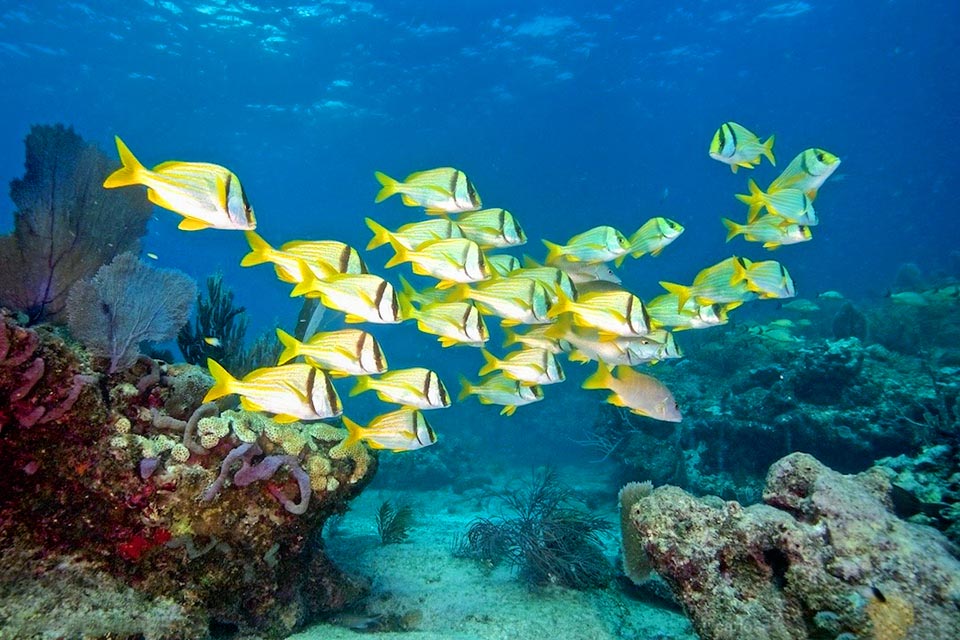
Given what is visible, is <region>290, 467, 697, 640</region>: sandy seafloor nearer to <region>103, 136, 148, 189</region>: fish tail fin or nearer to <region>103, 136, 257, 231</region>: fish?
<region>103, 136, 257, 231</region>: fish

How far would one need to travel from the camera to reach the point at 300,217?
8306cm

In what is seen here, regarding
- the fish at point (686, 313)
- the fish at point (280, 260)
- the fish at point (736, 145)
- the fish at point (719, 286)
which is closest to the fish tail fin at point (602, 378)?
the fish at point (686, 313)

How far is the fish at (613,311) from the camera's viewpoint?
4512 mm

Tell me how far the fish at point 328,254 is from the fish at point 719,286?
3.35 meters

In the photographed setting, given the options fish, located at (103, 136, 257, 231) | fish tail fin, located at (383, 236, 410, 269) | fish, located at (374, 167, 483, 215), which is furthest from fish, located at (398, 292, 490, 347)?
fish, located at (103, 136, 257, 231)

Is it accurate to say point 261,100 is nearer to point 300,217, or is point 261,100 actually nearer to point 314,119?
point 314,119

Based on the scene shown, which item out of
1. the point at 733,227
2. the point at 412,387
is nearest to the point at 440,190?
the point at 412,387

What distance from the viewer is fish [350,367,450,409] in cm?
423

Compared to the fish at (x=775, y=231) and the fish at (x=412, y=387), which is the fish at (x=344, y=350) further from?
the fish at (x=775, y=231)

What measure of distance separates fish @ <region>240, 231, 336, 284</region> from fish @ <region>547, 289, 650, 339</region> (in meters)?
2.26

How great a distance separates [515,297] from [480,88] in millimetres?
41750

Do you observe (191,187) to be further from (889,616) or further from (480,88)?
(480,88)

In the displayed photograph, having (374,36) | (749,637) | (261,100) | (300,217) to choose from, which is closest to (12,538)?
(749,637)

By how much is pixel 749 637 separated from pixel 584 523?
4527 millimetres
